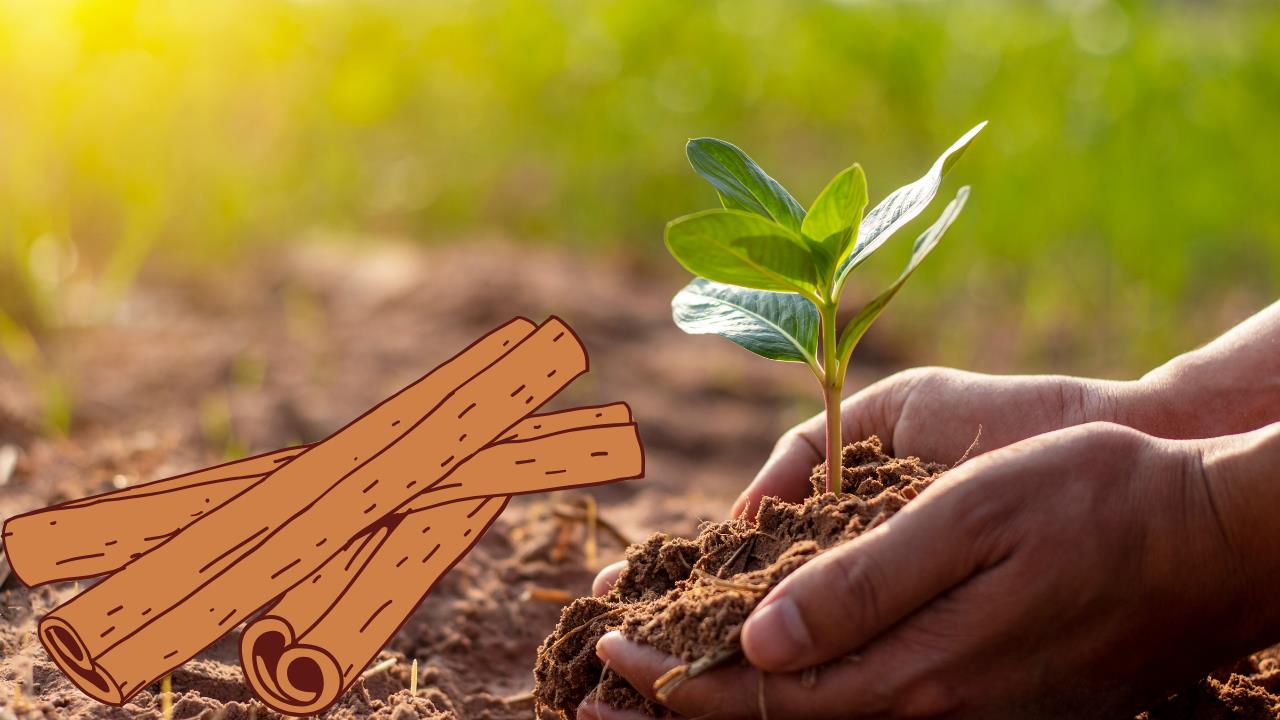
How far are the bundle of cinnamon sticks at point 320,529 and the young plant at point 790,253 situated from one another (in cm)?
26

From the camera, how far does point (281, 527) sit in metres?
1.38

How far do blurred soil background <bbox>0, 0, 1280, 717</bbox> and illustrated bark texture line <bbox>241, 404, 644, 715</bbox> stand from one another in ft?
1.02

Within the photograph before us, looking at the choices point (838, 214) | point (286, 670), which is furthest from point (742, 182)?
point (286, 670)

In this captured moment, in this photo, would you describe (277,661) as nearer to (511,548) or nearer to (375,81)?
(511,548)

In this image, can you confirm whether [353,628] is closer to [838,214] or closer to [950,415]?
[838,214]

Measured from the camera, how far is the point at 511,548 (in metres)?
2.18

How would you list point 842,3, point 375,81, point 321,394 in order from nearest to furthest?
point 321,394 < point 375,81 < point 842,3

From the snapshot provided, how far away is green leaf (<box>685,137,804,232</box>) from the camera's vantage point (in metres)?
1.36

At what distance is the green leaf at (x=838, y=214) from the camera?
49.7 inches

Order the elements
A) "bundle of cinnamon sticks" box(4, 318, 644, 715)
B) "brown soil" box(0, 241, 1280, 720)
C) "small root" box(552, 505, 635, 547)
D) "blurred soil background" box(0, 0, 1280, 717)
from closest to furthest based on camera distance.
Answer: "bundle of cinnamon sticks" box(4, 318, 644, 715) → "brown soil" box(0, 241, 1280, 720) → "small root" box(552, 505, 635, 547) → "blurred soil background" box(0, 0, 1280, 717)

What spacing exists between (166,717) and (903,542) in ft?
2.82

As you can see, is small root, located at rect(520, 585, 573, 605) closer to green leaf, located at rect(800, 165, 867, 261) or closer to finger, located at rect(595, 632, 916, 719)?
finger, located at rect(595, 632, 916, 719)

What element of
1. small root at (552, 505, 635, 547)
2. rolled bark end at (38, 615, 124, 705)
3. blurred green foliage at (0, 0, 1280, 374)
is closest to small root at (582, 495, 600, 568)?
small root at (552, 505, 635, 547)

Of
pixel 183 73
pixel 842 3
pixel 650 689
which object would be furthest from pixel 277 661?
pixel 842 3
